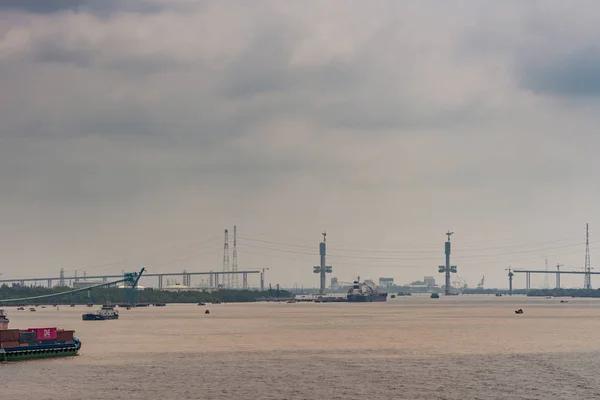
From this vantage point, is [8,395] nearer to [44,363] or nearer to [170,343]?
[44,363]

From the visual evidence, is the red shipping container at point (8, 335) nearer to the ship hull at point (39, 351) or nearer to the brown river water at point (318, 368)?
the ship hull at point (39, 351)

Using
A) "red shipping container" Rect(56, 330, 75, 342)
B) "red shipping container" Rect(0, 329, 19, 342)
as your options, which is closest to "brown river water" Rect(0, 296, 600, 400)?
"red shipping container" Rect(56, 330, 75, 342)

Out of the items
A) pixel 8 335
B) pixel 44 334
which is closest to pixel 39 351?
pixel 44 334

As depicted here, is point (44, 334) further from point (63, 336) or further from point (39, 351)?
point (39, 351)

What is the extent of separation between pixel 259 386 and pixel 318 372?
12561 millimetres

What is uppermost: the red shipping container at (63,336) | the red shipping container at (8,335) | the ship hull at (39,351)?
the red shipping container at (8,335)

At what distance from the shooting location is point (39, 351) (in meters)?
118

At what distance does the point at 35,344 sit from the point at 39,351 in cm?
132

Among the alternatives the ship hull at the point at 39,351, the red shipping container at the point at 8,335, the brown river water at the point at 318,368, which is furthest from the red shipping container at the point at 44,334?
the brown river water at the point at 318,368

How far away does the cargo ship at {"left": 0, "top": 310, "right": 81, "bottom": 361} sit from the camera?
114m

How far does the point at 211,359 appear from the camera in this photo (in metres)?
116

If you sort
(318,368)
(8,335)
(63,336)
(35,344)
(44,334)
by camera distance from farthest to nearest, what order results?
(63,336), (44,334), (35,344), (8,335), (318,368)

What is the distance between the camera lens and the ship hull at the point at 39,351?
113450 millimetres

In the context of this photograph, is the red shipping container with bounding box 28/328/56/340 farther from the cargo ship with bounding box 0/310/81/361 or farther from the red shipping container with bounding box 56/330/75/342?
the red shipping container with bounding box 56/330/75/342
